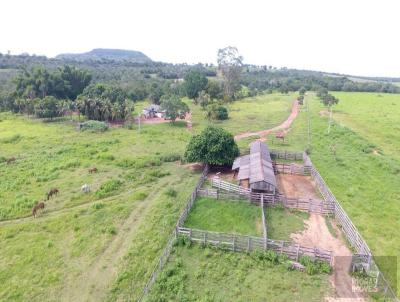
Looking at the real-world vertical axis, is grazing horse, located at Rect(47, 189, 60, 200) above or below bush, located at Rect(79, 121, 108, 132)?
below

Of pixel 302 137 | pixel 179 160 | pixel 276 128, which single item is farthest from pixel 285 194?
pixel 276 128

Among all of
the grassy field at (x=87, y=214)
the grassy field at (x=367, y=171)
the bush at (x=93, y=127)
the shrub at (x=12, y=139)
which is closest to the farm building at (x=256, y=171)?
the grassy field at (x=87, y=214)

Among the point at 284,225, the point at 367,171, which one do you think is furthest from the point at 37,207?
the point at 367,171

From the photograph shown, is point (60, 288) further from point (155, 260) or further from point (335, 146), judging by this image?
point (335, 146)

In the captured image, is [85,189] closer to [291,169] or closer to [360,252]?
[291,169]

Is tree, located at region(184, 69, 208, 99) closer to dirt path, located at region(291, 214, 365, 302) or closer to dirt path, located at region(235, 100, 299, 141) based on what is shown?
dirt path, located at region(235, 100, 299, 141)

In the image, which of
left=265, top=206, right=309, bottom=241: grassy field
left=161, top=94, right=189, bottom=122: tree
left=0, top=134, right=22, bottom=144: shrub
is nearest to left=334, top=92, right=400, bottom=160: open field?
left=265, top=206, right=309, bottom=241: grassy field
